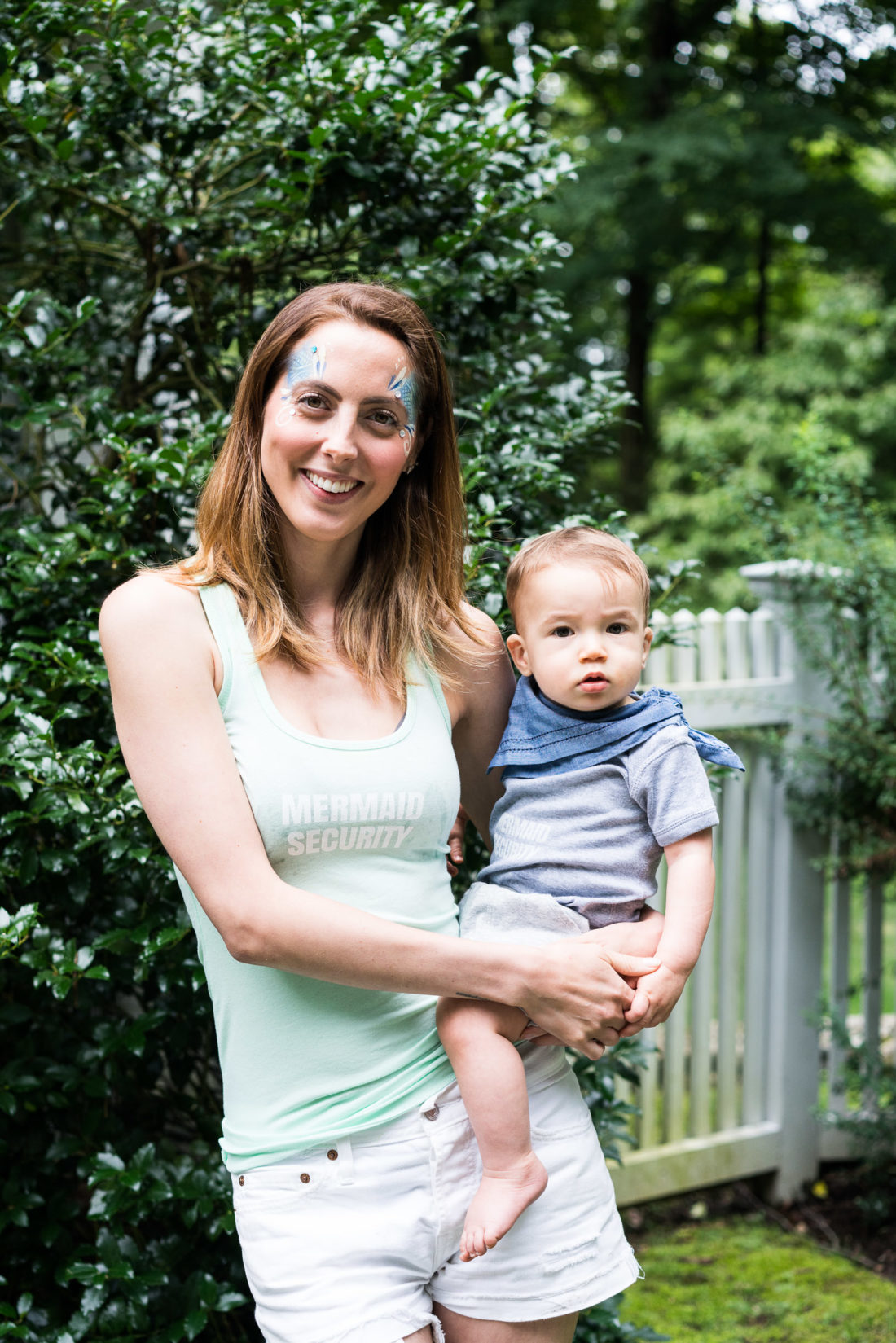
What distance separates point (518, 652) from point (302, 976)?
0.65 metres

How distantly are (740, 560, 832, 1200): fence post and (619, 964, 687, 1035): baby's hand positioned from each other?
2401 millimetres

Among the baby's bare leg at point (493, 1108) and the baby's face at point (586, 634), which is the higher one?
the baby's face at point (586, 634)

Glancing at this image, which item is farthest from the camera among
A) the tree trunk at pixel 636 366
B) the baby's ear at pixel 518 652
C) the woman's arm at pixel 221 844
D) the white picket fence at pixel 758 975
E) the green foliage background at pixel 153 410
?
the tree trunk at pixel 636 366

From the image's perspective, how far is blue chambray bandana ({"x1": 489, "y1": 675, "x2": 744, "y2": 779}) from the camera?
1.76 meters

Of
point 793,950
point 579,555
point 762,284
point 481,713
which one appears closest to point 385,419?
point 579,555

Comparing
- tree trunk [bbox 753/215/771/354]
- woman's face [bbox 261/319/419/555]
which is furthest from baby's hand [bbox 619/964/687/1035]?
tree trunk [bbox 753/215/771/354]

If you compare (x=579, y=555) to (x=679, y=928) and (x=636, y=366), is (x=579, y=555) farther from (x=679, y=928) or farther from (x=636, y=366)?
(x=636, y=366)

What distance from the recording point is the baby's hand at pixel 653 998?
1567 mm

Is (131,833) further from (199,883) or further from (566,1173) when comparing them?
(566,1173)

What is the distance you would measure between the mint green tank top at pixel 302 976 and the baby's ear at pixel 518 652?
1.08 ft

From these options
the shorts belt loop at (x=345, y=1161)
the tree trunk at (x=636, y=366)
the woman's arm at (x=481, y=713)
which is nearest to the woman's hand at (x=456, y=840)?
the woman's arm at (x=481, y=713)

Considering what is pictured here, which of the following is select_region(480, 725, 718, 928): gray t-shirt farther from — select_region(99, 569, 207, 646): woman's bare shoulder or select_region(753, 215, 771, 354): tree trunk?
select_region(753, 215, 771, 354): tree trunk

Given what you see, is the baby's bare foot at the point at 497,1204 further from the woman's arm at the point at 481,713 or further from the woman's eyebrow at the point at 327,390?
the woman's eyebrow at the point at 327,390

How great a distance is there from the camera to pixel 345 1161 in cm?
149
